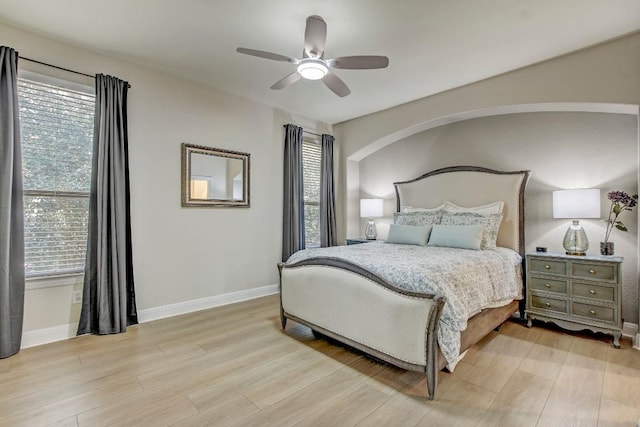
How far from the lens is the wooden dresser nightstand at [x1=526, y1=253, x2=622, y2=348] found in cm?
270

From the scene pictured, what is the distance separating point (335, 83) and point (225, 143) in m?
1.87

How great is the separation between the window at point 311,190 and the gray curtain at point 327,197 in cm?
8

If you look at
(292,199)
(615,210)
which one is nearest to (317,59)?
(292,199)

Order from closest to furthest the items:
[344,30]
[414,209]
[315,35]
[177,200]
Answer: [315,35]
[344,30]
[177,200]
[414,209]

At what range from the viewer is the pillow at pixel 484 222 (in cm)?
336

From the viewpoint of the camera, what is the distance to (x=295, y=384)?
2.09 meters

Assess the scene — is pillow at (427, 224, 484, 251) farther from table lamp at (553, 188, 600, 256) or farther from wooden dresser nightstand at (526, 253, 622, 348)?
table lamp at (553, 188, 600, 256)

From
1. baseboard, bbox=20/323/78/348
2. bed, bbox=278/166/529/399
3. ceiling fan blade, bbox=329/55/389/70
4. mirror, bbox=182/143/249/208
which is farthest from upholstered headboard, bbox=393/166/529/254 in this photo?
baseboard, bbox=20/323/78/348

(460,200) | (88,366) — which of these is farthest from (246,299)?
(460,200)

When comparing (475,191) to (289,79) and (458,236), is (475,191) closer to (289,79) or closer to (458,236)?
(458,236)

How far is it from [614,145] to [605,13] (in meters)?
1.36

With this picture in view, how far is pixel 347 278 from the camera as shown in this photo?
2.45 m

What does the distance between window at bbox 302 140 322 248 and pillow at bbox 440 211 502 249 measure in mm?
2071

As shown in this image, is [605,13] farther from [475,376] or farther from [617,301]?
[475,376]
